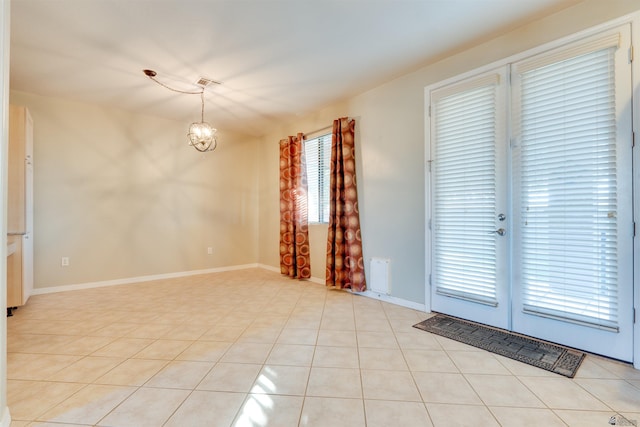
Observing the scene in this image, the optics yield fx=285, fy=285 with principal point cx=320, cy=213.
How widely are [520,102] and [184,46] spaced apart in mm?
3051

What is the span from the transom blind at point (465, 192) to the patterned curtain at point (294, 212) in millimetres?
2159

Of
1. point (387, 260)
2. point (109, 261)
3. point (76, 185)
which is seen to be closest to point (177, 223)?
point (109, 261)

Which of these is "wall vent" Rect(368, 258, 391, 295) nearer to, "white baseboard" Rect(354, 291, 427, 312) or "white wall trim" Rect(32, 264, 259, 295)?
"white baseboard" Rect(354, 291, 427, 312)

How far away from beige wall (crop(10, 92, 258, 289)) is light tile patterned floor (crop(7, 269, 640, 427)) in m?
1.29

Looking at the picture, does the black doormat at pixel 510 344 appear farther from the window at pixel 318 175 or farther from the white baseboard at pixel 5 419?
the white baseboard at pixel 5 419

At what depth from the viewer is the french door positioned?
2002 mm

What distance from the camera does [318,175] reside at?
4.47 meters

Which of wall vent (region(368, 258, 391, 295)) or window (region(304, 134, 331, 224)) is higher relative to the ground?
window (region(304, 134, 331, 224))

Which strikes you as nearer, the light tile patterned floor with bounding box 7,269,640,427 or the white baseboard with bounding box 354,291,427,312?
the light tile patterned floor with bounding box 7,269,640,427

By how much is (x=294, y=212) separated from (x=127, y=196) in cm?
259

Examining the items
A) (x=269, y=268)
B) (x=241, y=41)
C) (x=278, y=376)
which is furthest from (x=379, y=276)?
(x=241, y=41)

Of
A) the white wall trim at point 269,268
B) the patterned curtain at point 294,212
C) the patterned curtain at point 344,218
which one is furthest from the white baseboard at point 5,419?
the white wall trim at point 269,268

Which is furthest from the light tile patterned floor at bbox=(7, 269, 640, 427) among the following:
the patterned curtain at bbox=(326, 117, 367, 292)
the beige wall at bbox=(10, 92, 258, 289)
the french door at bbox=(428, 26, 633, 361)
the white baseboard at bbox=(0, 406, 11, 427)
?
the beige wall at bbox=(10, 92, 258, 289)

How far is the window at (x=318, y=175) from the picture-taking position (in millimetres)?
4344
